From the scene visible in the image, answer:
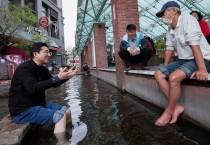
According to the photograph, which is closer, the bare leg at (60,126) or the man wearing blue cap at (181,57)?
the man wearing blue cap at (181,57)

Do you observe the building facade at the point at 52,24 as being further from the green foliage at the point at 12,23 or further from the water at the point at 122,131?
the water at the point at 122,131

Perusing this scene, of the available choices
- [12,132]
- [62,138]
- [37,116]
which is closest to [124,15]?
[37,116]

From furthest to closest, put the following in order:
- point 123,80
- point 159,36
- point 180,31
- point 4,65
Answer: point 159,36 → point 4,65 → point 123,80 → point 180,31

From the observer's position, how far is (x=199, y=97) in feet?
11.6

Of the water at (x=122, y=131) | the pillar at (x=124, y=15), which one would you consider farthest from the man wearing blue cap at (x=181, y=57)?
the pillar at (x=124, y=15)

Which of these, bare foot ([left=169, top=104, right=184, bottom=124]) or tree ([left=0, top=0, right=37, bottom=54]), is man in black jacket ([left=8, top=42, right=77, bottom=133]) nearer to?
bare foot ([left=169, top=104, right=184, bottom=124])

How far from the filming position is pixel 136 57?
24.4ft

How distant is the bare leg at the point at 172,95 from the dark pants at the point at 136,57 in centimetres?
328

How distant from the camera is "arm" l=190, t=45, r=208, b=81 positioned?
3261 millimetres

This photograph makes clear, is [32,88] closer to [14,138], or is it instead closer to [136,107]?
[14,138]

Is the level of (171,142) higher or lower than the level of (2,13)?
lower

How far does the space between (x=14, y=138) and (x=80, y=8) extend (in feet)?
44.8

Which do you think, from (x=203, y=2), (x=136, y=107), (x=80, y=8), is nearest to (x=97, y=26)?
(x=80, y=8)

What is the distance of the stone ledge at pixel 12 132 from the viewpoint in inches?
129
